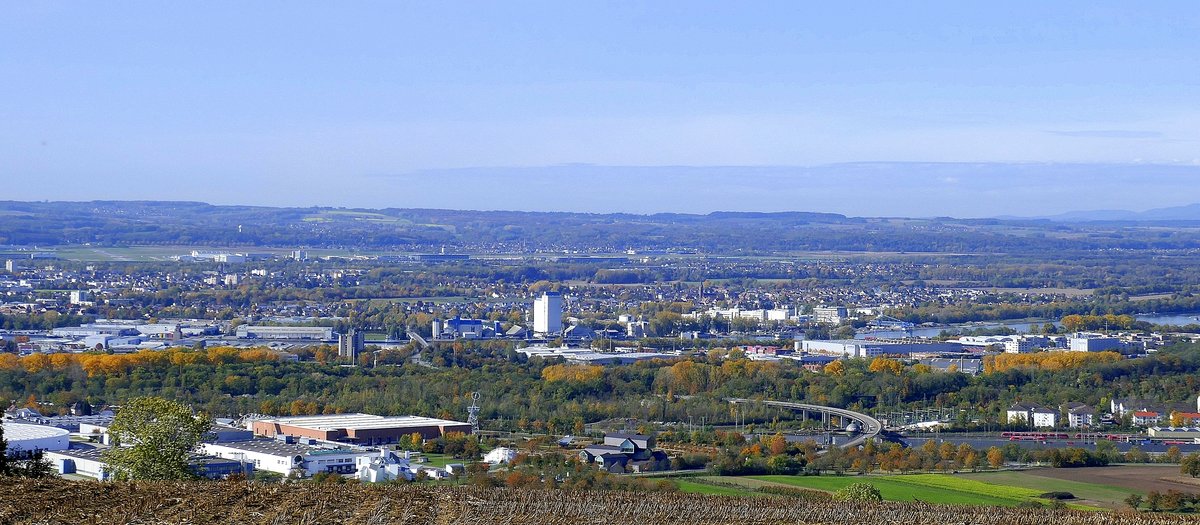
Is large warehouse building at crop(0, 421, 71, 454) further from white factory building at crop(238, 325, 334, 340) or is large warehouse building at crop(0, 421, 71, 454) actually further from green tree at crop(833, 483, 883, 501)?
white factory building at crop(238, 325, 334, 340)

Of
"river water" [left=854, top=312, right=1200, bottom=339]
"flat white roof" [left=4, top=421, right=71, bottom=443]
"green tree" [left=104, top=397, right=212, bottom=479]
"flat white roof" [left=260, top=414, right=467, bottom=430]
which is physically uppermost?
"green tree" [left=104, top=397, right=212, bottom=479]

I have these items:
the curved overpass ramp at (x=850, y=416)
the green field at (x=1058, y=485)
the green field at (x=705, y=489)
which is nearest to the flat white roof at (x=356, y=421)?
the curved overpass ramp at (x=850, y=416)

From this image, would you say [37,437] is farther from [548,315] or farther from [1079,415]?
[548,315]

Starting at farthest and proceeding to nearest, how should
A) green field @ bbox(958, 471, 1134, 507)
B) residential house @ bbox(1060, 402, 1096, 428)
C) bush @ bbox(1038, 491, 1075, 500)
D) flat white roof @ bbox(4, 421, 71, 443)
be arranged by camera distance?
residential house @ bbox(1060, 402, 1096, 428), flat white roof @ bbox(4, 421, 71, 443), green field @ bbox(958, 471, 1134, 507), bush @ bbox(1038, 491, 1075, 500)

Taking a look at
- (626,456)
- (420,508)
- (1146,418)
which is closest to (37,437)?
(626,456)

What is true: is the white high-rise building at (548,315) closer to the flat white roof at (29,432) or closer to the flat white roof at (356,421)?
the flat white roof at (356,421)

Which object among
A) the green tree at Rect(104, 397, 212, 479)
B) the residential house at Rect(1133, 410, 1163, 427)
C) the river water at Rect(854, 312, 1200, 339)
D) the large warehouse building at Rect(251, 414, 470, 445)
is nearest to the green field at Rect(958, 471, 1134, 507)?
the large warehouse building at Rect(251, 414, 470, 445)

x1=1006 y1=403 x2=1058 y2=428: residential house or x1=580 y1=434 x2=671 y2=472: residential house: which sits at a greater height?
x1=580 y1=434 x2=671 y2=472: residential house
